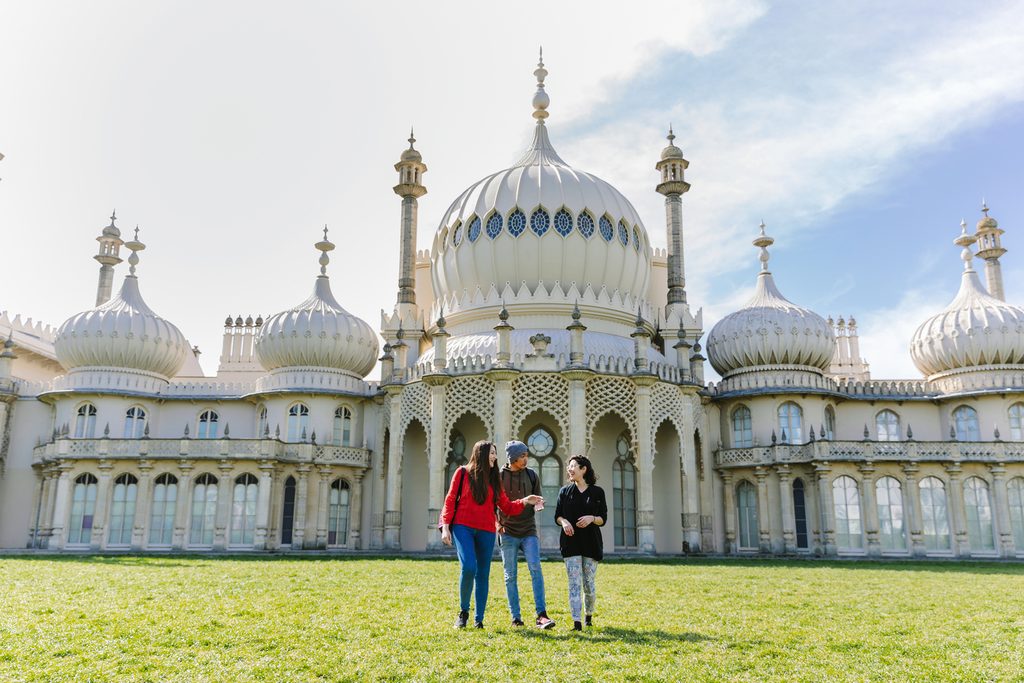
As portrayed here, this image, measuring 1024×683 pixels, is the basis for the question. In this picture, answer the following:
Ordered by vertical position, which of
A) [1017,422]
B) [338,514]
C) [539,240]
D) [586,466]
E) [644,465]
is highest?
[539,240]

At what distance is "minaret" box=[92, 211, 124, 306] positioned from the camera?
46.4m

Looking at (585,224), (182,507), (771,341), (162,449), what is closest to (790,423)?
(771,341)

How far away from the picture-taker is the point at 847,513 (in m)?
32.4

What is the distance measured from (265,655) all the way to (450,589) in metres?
6.80

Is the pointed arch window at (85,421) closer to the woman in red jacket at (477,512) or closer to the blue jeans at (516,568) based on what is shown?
the woman in red jacket at (477,512)

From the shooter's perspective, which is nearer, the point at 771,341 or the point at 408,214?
the point at 771,341

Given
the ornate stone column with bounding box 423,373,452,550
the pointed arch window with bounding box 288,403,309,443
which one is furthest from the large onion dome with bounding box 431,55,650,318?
the pointed arch window with bounding box 288,403,309,443

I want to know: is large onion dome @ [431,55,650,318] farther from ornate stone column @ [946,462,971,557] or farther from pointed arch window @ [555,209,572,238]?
ornate stone column @ [946,462,971,557]

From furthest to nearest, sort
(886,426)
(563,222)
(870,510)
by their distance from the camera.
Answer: (886,426), (563,222), (870,510)

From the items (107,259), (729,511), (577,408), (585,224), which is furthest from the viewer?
(107,259)

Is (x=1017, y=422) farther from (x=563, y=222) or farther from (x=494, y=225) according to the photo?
(x=494, y=225)

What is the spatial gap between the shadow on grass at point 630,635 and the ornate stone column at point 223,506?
83.8ft

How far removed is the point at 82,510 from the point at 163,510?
312 cm

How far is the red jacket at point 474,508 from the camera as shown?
9586 mm
